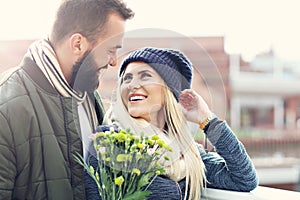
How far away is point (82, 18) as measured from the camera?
1.65 meters

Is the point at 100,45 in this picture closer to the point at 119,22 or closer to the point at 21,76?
the point at 119,22

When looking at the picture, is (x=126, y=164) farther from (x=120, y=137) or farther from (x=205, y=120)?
(x=205, y=120)

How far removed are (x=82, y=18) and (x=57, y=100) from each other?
0.28 meters

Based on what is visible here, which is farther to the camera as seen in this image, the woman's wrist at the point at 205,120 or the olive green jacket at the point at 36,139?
the woman's wrist at the point at 205,120

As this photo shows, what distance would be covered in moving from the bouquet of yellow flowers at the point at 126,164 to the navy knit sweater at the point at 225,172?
5 cm

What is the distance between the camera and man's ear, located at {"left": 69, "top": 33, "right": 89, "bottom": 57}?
5.46 feet

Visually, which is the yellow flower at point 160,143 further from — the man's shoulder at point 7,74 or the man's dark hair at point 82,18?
the man's shoulder at point 7,74

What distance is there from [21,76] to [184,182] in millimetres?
630

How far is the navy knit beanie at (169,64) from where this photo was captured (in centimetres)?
167

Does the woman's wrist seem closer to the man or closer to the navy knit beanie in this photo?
the navy knit beanie

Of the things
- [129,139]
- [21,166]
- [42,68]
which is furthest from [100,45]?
[21,166]

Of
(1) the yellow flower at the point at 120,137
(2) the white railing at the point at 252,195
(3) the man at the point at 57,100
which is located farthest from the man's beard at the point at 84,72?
(2) the white railing at the point at 252,195

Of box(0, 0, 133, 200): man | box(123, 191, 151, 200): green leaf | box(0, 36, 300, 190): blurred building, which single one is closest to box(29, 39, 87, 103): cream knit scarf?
box(0, 0, 133, 200): man

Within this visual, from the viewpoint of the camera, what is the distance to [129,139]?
1568 millimetres
